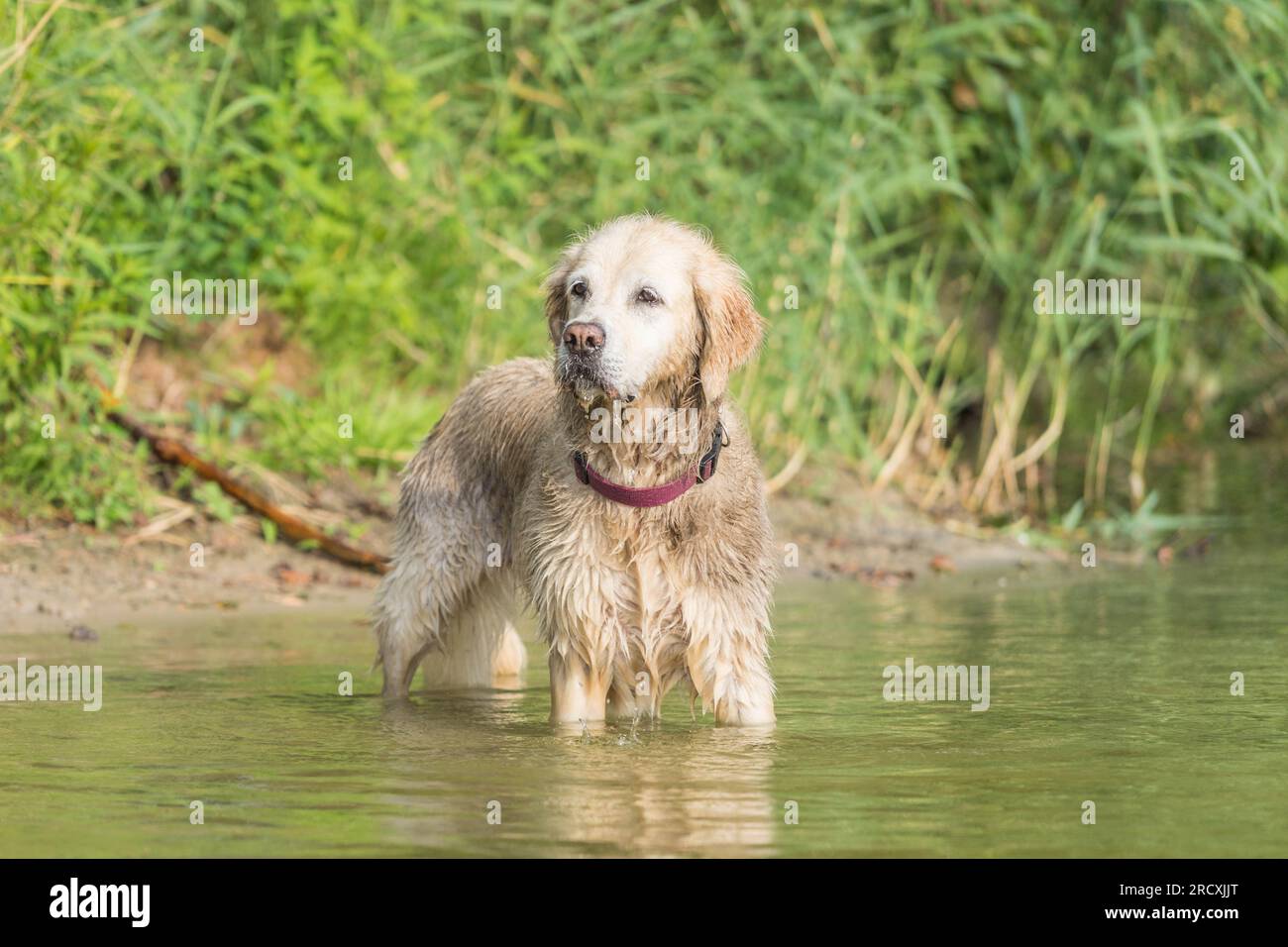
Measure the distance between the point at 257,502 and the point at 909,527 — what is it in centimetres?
402

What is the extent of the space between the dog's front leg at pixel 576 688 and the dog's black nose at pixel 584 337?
1186 millimetres

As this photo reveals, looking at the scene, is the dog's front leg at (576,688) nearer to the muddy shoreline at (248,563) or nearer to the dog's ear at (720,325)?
the dog's ear at (720,325)

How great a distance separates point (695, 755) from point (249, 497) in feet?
15.1

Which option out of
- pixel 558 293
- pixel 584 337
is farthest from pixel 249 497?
pixel 584 337

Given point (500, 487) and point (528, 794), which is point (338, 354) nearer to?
point (500, 487)

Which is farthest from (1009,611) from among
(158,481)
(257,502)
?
(158,481)

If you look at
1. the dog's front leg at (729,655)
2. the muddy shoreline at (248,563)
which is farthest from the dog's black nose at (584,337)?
the muddy shoreline at (248,563)

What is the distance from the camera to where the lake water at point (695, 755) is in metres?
5.15

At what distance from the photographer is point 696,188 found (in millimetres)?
11953

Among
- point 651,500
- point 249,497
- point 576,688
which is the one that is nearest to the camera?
point 651,500

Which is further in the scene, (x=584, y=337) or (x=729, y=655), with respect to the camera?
(x=729, y=655)

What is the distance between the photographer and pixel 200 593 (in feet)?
31.8

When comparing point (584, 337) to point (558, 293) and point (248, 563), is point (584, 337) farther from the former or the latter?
point (248, 563)

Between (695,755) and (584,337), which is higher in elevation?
(584,337)
